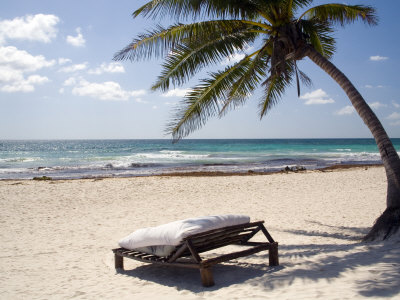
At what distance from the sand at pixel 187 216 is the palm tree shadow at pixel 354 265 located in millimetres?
11

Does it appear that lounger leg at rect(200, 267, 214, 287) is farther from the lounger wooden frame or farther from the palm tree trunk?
the palm tree trunk

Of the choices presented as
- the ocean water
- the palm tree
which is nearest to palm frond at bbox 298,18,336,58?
the palm tree

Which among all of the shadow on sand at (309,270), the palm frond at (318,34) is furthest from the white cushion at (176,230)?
the palm frond at (318,34)

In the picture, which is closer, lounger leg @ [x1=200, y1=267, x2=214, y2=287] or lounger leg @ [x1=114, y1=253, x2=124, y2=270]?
lounger leg @ [x1=200, y1=267, x2=214, y2=287]

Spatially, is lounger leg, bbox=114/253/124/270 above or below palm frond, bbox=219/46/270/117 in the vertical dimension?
below

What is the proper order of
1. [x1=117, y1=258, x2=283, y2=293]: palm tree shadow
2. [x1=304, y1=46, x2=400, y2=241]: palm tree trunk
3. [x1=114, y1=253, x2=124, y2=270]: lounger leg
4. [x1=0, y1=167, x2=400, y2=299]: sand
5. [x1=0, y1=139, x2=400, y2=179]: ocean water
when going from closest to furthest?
[x1=0, y1=167, x2=400, y2=299]: sand < [x1=117, y1=258, x2=283, y2=293]: palm tree shadow < [x1=114, y1=253, x2=124, y2=270]: lounger leg < [x1=304, y1=46, x2=400, y2=241]: palm tree trunk < [x1=0, y1=139, x2=400, y2=179]: ocean water

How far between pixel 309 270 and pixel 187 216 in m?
5.33

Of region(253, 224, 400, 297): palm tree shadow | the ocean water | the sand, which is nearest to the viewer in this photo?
region(253, 224, 400, 297): palm tree shadow

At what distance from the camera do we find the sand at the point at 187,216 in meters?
3.87

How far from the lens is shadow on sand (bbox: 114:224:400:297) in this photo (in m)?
3.55

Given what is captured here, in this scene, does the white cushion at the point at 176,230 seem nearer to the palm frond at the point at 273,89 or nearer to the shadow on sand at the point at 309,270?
the shadow on sand at the point at 309,270

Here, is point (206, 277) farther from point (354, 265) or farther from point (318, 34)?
point (318, 34)

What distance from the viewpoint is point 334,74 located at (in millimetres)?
6277

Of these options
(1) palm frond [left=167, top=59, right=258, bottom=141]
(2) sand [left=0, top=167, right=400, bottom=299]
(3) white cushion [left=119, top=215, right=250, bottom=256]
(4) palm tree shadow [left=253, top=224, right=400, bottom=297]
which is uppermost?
(1) palm frond [left=167, top=59, right=258, bottom=141]
